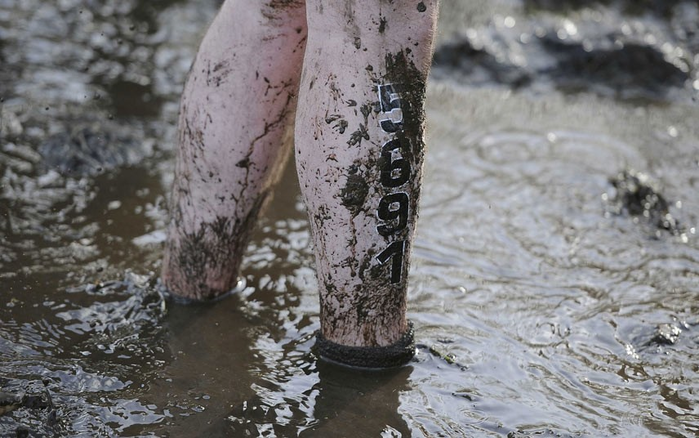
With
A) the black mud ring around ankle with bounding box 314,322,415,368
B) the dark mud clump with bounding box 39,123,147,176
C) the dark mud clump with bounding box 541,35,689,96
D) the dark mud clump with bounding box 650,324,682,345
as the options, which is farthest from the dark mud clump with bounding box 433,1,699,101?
the black mud ring around ankle with bounding box 314,322,415,368

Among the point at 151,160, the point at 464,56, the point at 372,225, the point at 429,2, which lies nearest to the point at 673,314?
the point at 372,225

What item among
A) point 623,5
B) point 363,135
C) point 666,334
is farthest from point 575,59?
point 363,135

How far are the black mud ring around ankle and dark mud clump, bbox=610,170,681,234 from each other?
1.21 m

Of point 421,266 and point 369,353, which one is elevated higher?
point 421,266

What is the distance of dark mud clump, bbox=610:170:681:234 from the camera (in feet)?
9.50

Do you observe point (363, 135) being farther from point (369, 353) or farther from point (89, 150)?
point (89, 150)

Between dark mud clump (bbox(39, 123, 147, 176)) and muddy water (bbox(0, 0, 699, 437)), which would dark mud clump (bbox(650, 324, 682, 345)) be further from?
dark mud clump (bbox(39, 123, 147, 176))

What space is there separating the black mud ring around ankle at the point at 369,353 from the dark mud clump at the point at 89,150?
135 cm

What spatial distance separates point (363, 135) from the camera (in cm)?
186

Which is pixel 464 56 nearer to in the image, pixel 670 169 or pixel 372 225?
pixel 670 169

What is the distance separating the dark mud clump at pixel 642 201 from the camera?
2.90 metres

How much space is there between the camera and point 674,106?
4.04 meters

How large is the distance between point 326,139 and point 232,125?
36cm

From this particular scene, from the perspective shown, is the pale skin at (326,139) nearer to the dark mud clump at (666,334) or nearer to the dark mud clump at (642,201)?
the dark mud clump at (666,334)
